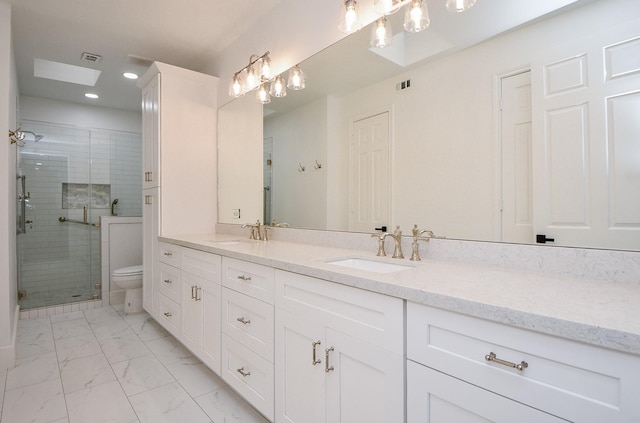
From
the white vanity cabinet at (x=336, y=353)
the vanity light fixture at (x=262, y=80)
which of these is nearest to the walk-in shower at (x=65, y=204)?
the vanity light fixture at (x=262, y=80)

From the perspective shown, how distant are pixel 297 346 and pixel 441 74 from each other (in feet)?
4.21

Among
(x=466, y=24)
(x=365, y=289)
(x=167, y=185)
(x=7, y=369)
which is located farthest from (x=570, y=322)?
(x=7, y=369)

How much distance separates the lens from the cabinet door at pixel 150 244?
9.42ft

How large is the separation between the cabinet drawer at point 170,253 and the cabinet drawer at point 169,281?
4 cm

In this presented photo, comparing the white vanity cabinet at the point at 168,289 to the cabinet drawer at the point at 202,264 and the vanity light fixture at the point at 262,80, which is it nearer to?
the cabinet drawer at the point at 202,264

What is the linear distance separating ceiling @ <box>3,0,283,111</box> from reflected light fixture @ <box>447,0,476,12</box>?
1312 millimetres

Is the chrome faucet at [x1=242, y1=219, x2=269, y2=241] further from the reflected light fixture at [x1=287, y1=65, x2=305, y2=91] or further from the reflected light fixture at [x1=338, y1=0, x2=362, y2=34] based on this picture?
the reflected light fixture at [x1=338, y1=0, x2=362, y2=34]

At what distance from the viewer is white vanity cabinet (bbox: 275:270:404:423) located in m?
1.00

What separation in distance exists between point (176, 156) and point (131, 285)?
4.60ft

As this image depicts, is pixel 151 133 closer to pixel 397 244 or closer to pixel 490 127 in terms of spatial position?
pixel 397 244

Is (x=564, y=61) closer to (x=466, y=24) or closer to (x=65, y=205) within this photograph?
(x=466, y=24)

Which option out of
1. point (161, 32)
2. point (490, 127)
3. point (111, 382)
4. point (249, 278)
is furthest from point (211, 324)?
point (161, 32)

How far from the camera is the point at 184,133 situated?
2973 millimetres

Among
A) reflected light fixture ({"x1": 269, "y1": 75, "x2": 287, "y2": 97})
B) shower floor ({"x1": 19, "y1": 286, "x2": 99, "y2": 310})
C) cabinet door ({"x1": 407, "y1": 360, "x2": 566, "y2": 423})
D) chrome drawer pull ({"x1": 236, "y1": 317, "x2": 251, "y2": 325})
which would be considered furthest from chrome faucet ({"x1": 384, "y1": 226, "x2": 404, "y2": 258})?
shower floor ({"x1": 19, "y1": 286, "x2": 99, "y2": 310})
